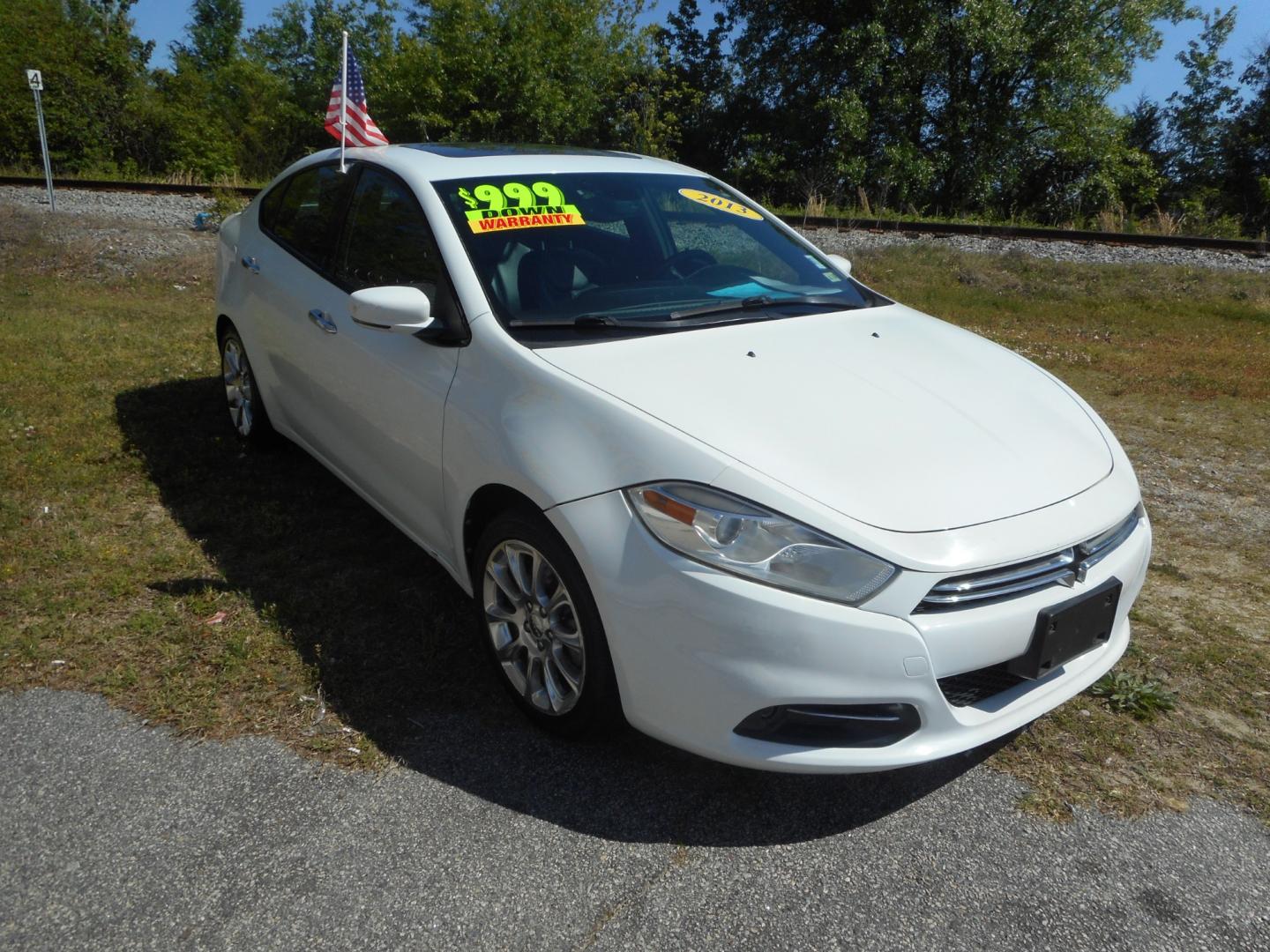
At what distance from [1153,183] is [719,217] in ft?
87.8

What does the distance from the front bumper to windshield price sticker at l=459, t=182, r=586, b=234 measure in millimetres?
1314

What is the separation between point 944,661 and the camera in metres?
2.37

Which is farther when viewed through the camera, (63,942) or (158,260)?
(158,260)

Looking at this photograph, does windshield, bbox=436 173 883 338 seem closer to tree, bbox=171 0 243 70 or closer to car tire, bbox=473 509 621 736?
car tire, bbox=473 509 621 736

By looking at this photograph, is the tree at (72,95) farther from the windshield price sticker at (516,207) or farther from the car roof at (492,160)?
the windshield price sticker at (516,207)

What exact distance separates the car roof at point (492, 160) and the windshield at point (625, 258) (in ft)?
0.26

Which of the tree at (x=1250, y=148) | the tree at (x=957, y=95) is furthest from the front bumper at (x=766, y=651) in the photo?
the tree at (x=1250, y=148)

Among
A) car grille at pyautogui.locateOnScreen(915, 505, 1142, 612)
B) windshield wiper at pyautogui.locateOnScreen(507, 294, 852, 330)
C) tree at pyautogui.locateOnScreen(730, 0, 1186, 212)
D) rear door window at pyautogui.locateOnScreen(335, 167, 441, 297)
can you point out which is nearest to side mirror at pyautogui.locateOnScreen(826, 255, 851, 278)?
windshield wiper at pyautogui.locateOnScreen(507, 294, 852, 330)

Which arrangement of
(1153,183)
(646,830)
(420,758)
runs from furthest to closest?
(1153,183)
(420,758)
(646,830)

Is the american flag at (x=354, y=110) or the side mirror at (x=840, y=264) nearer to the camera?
the side mirror at (x=840, y=264)

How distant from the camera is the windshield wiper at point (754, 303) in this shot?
11.0 ft

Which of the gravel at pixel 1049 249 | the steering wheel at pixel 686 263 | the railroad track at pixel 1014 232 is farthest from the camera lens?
the railroad track at pixel 1014 232

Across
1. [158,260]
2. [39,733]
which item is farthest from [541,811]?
[158,260]

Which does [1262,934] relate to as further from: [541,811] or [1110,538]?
[541,811]
